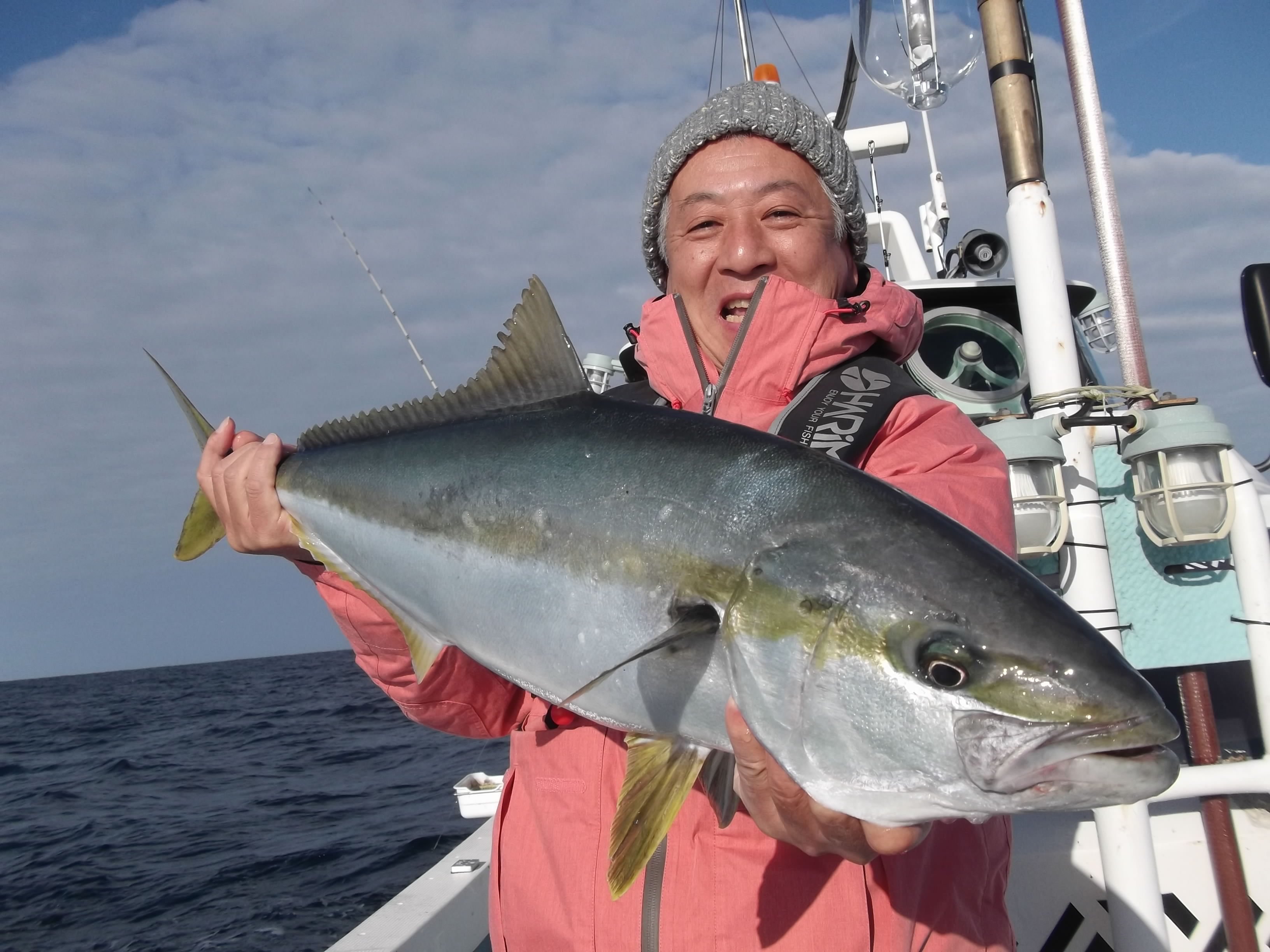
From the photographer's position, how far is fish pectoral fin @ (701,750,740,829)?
1627 mm

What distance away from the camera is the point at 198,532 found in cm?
273

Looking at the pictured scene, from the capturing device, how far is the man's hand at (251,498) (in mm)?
2453

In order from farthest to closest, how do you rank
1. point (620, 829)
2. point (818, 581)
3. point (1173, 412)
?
point (1173, 412), point (620, 829), point (818, 581)

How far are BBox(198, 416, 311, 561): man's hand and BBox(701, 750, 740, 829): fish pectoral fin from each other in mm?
1420

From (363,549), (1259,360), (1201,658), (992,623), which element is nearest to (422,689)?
(363,549)

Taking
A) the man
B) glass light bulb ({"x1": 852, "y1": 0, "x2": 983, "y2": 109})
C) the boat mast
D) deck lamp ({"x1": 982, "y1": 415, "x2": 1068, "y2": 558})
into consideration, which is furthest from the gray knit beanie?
glass light bulb ({"x1": 852, "y1": 0, "x2": 983, "y2": 109})

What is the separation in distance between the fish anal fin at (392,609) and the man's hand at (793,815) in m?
0.91

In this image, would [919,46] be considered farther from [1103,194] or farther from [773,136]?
[773,136]

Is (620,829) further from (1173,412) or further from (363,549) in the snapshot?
(1173,412)

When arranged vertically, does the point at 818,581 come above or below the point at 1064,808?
above

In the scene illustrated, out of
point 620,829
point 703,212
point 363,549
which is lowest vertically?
point 620,829

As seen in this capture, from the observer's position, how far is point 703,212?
241 centimetres

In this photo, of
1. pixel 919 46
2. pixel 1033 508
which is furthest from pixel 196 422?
pixel 919 46

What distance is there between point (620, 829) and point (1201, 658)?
3.67 m
